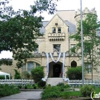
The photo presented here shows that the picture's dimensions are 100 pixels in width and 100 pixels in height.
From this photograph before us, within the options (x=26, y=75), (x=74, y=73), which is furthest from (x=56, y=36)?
(x=26, y=75)

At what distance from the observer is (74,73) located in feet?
158

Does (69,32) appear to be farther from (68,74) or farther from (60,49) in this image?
(68,74)

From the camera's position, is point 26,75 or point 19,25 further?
point 26,75

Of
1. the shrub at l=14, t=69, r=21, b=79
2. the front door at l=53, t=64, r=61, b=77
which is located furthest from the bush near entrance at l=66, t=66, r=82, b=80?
the shrub at l=14, t=69, r=21, b=79

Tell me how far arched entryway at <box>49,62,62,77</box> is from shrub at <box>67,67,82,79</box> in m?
5.33

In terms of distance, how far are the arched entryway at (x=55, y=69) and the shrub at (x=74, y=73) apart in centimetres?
533

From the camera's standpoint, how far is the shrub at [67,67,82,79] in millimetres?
48031

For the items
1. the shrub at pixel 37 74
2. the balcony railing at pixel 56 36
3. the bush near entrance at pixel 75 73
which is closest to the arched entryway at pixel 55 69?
the shrub at pixel 37 74

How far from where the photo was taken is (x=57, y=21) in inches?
2154

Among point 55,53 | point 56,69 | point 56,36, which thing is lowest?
point 56,69

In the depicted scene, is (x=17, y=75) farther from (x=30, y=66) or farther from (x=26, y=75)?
(x=30, y=66)

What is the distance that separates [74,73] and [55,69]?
27.1 ft

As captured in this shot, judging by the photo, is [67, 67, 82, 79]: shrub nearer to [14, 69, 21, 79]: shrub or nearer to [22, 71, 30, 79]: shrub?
[22, 71, 30, 79]: shrub

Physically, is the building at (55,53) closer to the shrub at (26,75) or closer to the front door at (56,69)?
the front door at (56,69)
